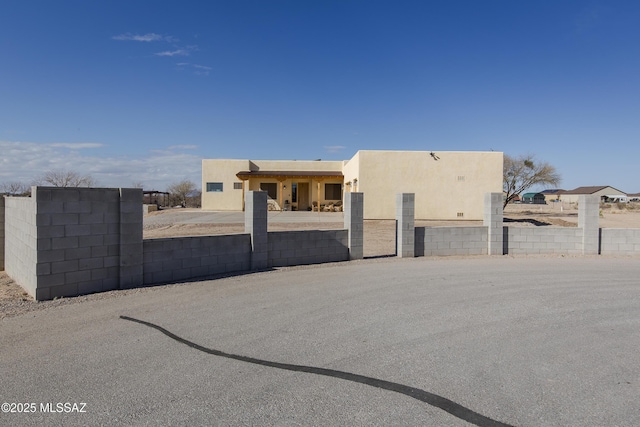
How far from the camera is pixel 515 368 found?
4.47 m

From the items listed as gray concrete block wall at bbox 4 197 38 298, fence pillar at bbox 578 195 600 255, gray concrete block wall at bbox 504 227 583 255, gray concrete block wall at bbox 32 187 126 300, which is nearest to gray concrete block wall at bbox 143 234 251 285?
gray concrete block wall at bbox 32 187 126 300

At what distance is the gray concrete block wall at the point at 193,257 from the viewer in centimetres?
890

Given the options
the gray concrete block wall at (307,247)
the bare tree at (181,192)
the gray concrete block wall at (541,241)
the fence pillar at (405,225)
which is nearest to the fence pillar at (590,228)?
the gray concrete block wall at (541,241)

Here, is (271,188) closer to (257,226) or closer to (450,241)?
(450,241)

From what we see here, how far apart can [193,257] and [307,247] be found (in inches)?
130

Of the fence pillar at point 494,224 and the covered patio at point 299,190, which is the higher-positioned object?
the covered patio at point 299,190

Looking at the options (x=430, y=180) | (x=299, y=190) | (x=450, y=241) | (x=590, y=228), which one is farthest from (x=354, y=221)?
(x=299, y=190)

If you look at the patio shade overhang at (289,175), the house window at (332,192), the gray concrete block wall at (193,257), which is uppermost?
the patio shade overhang at (289,175)

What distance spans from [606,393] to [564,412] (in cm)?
69

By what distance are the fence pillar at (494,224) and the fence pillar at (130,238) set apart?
1046 cm

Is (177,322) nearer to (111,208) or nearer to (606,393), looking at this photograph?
(111,208)

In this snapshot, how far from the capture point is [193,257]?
9594 millimetres

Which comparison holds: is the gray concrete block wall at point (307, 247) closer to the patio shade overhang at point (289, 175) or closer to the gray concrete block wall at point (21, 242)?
the gray concrete block wall at point (21, 242)

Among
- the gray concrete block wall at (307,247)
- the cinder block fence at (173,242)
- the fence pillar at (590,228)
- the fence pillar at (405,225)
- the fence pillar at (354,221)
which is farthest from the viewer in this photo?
the fence pillar at (590,228)
